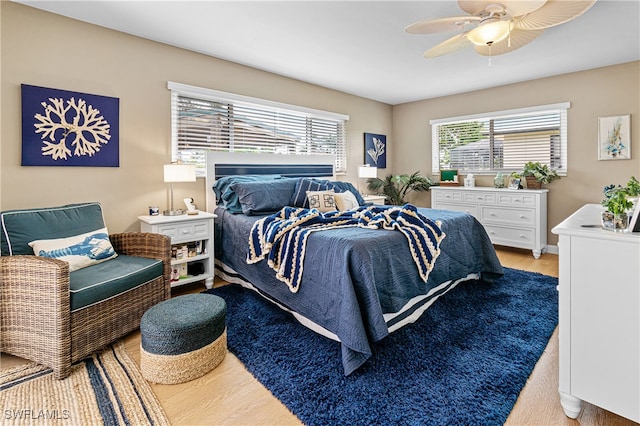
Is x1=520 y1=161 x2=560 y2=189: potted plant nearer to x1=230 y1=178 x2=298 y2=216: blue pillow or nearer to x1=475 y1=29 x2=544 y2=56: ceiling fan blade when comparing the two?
x1=475 y1=29 x2=544 y2=56: ceiling fan blade

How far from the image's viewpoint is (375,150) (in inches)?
236

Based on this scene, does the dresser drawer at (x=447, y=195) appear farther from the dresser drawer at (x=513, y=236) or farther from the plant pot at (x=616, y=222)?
the plant pot at (x=616, y=222)

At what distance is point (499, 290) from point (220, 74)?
3737 millimetres

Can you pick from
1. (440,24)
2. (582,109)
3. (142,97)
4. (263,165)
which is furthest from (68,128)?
(582,109)

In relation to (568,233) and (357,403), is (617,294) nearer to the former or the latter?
(568,233)

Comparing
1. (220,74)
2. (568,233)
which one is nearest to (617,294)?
(568,233)

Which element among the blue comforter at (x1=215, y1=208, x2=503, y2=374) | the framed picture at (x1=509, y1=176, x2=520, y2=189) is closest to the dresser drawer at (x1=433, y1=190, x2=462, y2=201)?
the framed picture at (x1=509, y1=176, x2=520, y2=189)

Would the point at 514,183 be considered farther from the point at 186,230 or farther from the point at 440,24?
the point at 186,230

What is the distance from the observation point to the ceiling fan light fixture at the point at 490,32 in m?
2.23

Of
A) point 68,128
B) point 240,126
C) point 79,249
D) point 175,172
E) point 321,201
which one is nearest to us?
point 79,249

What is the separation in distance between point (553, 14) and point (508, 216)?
311 cm

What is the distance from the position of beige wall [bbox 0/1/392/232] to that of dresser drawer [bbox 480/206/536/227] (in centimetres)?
372

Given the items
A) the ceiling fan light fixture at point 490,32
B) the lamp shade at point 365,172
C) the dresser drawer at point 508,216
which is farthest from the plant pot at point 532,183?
the ceiling fan light fixture at point 490,32

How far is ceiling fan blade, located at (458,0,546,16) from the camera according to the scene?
1.92 m
